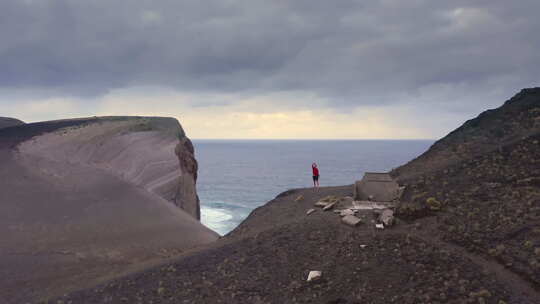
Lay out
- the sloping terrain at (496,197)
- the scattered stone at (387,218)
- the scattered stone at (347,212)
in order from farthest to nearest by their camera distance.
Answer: the scattered stone at (347,212), the scattered stone at (387,218), the sloping terrain at (496,197)

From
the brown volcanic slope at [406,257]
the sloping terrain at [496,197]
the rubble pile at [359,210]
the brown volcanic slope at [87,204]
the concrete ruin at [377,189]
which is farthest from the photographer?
the brown volcanic slope at [87,204]

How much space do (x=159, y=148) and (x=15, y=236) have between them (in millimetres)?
10947

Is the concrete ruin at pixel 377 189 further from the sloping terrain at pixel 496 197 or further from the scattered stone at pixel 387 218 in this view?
the scattered stone at pixel 387 218

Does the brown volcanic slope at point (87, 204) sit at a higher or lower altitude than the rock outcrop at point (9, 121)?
lower

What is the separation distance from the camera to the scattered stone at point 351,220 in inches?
458

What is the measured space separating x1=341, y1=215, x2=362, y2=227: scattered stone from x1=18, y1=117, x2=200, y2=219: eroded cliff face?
15.7 meters

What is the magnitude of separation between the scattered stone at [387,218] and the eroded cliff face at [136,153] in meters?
16.6

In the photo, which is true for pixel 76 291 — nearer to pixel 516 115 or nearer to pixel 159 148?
pixel 159 148

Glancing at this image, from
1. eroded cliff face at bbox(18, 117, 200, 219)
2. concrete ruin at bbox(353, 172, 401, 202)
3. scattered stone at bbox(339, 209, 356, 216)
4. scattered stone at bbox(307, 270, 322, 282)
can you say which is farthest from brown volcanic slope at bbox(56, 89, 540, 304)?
eroded cliff face at bbox(18, 117, 200, 219)

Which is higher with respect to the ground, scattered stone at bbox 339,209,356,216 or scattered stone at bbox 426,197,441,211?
scattered stone at bbox 426,197,441,211

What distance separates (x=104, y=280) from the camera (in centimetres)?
1299

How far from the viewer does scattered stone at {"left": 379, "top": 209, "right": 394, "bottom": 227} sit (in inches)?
442

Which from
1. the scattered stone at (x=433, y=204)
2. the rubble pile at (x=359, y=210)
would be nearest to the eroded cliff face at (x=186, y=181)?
the rubble pile at (x=359, y=210)

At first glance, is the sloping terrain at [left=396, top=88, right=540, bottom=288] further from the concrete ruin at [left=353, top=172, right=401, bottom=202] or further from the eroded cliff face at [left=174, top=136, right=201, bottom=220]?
the eroded cliff face at [left=174, top=136, right=201, bottom=220]
